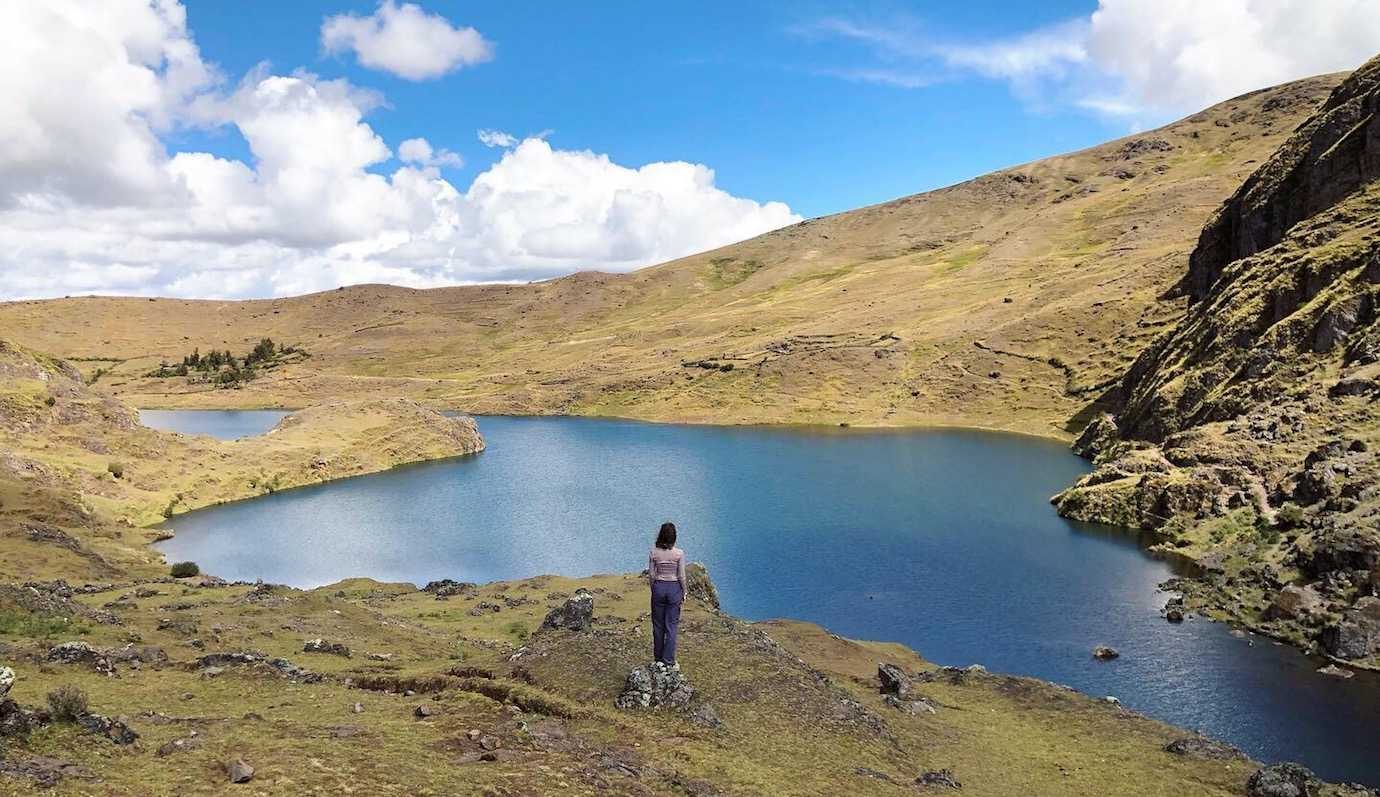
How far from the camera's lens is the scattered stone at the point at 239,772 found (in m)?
13.3

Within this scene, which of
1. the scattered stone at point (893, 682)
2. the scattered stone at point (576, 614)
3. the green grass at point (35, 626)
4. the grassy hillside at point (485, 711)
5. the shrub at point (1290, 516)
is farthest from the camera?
Answer: the shrub at point (1290, 516)

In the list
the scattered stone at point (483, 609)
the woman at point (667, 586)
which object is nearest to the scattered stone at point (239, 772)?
the woman at point (667, 586)

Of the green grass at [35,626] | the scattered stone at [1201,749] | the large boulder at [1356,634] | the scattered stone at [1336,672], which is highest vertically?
the green grass at [35,626]

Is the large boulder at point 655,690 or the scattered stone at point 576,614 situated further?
the scattered stone at point 576,614

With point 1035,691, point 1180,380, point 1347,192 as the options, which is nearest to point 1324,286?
point 1180,380

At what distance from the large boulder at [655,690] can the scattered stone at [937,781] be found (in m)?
5.77

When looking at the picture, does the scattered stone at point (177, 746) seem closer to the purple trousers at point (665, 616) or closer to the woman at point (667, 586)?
the woman at point (667, 586)

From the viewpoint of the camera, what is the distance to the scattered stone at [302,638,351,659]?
26797 millimetres

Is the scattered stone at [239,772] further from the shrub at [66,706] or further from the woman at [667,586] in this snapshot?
the woman at [667,586]

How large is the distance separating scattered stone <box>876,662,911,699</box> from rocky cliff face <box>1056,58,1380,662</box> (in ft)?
77.4

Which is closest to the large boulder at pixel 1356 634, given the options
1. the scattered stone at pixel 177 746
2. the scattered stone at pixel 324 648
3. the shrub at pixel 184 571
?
the scattered stone at pixel 324 648

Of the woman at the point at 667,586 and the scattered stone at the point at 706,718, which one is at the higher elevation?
the woman at the point at 667,586

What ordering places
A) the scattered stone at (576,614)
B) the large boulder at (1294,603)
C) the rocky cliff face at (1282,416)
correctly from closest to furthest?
the scattered stone at (576,614), the large boulder at (1294,603), the rocky cliff face at (1282,416)

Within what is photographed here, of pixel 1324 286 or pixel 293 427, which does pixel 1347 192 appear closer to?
pixel 1324 286
